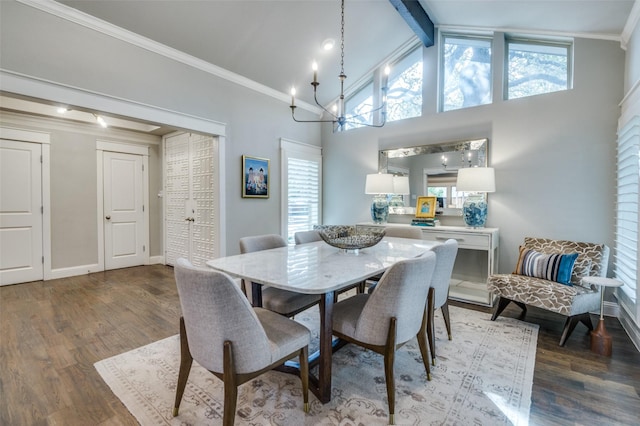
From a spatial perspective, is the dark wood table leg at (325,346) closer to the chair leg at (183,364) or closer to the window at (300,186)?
the chair leg at (183,364)

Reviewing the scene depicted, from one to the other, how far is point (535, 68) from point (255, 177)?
371 cm

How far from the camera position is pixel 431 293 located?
1992 millimetres

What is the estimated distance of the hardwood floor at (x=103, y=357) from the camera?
161cm

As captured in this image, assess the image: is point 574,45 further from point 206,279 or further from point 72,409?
point 72,409

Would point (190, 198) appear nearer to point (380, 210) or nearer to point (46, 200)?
point (46, 200)

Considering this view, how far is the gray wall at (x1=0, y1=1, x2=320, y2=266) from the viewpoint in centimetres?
234

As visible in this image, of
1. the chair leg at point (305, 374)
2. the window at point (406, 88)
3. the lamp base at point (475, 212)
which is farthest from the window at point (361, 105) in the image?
the chair leg at point (305, 374)

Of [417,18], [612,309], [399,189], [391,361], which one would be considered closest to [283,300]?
[391,361]

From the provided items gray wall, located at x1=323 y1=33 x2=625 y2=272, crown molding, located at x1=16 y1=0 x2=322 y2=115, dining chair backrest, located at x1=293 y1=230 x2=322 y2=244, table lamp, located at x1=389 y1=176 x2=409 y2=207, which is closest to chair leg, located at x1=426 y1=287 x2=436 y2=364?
dining chair backrest, located at x1=293 y1=230 x2=322 y2=244

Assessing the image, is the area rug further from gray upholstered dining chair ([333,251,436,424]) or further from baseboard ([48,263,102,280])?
baseboard ([48,263,102,280])

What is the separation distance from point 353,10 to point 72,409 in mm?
4156

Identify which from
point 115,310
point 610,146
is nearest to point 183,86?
point 115,310

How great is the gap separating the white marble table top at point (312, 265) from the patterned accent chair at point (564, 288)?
1.00 meters

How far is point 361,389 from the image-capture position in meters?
1.81
